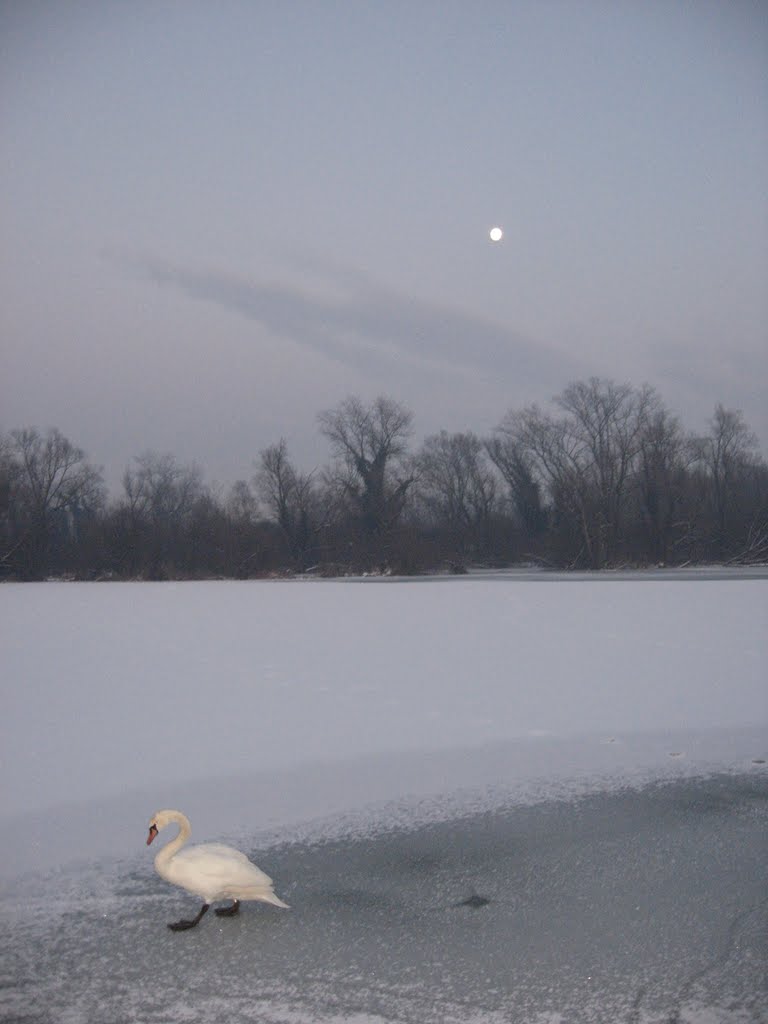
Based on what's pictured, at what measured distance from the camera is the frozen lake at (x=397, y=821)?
348cm

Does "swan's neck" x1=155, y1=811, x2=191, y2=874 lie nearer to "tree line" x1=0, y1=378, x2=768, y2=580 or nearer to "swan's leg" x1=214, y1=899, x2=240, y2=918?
"swan's leg" x1=214, y1=899, x2=240, y2=918

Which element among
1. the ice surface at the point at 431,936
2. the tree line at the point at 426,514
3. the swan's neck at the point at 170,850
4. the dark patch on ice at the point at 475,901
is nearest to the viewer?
the ice surface at the point at 431,936

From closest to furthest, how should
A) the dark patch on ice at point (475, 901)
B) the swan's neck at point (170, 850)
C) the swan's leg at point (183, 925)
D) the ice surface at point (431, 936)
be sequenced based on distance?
the ice surface at point (431, 936) < the swan's leg at point (183, 925) < the swan's neck at point (170, 850) < the dark patch on ice at point (475, 901)

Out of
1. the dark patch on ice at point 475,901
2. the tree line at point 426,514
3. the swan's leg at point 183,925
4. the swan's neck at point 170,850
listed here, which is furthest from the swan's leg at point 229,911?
the tree line at point 426,514

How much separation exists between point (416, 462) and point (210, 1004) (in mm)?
48253

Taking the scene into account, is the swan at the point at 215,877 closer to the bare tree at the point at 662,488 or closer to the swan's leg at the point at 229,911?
the swan's leg at the point at 229,911

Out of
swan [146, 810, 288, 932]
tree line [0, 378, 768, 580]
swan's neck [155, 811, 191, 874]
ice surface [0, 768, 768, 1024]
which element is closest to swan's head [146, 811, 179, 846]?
swan's neck [155, 811, 191, 874]

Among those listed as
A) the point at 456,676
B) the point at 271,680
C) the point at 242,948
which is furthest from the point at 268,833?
the point at 456,676

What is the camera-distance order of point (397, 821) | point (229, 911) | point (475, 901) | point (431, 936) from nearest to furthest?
point (431, 936)
point (229, 911)
point (475, 901)
point (397, 821)

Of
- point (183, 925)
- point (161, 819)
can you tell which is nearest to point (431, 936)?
point (183, 925)

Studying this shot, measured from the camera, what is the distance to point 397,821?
5.71m

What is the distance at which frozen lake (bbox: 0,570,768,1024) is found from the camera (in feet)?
11.4

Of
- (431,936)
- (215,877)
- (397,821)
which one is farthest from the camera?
(397,821)

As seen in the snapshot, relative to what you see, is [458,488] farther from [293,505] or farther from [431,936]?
[431,936]
